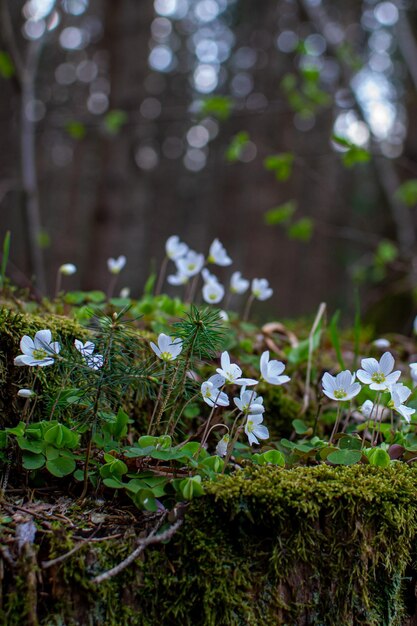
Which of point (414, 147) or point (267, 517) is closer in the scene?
point (267, 517)

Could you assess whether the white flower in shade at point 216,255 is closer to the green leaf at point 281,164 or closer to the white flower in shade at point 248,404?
the white flower in shade at point 248,404

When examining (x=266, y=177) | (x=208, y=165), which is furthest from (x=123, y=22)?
(x=208, y=165)

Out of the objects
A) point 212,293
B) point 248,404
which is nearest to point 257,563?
point 248,404

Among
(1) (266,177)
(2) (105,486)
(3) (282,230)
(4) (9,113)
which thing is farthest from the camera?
(3) (282,230)

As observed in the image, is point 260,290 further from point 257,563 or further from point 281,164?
point 281,164

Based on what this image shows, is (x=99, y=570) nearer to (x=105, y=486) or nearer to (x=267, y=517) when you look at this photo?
(x=105, y=486)

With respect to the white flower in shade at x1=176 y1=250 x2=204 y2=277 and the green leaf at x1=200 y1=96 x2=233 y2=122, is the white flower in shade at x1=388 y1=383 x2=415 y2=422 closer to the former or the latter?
the white flower in shade at x1=176 y1=250 x2=204 y2=277
